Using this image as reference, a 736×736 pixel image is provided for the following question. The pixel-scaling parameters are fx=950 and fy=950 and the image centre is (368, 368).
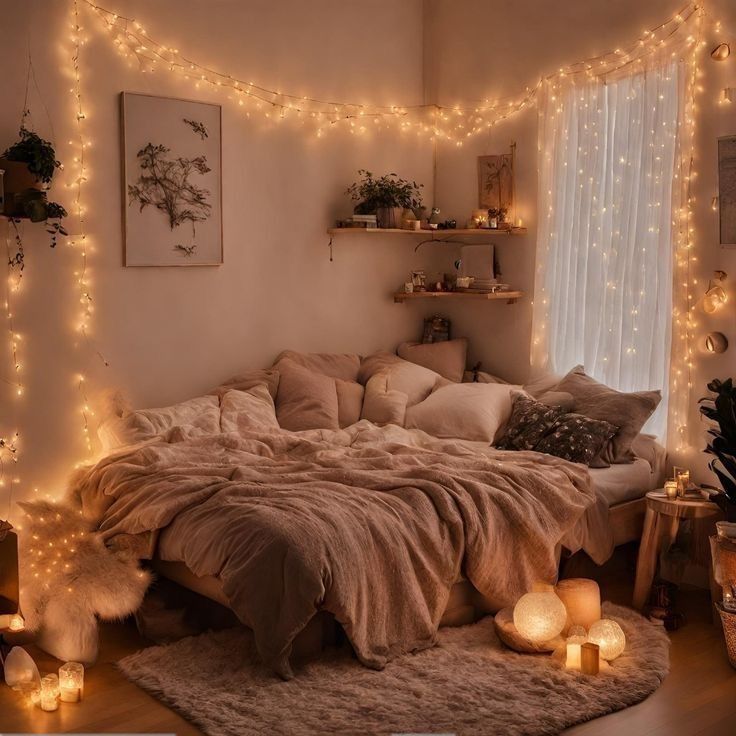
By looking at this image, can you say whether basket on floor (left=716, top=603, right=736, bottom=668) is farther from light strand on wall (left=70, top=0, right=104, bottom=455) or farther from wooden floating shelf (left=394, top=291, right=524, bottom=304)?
light strand on wall (left=70, top=0, right=104, bottom=455)

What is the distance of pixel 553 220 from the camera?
5043 mm

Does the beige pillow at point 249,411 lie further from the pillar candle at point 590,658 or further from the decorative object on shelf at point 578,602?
the pillar candle at point 590,658

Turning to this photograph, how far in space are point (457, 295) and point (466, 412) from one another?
94cm

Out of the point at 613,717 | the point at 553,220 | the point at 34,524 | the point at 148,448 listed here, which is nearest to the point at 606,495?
the point at 613,717

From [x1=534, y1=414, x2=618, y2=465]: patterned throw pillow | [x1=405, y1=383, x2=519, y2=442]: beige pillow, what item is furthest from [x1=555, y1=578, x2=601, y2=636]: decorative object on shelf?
[x1=405, y1=383, x2=519, y2=442]: beige pillow

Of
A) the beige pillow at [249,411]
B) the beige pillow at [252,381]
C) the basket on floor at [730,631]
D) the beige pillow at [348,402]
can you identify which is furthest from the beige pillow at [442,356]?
the basket on floor at [730,631]

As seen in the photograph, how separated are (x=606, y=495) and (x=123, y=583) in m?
2.04

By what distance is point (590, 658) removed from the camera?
10.7 feet

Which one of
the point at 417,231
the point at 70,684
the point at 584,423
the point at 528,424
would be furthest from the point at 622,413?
the point at 70,684

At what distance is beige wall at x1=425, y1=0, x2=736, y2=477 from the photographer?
165 inches

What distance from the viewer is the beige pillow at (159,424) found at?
4258mm

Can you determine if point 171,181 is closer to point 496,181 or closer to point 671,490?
point 496,181

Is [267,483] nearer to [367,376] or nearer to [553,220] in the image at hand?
[367,376]

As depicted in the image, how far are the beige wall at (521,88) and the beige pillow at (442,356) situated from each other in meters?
0.14
